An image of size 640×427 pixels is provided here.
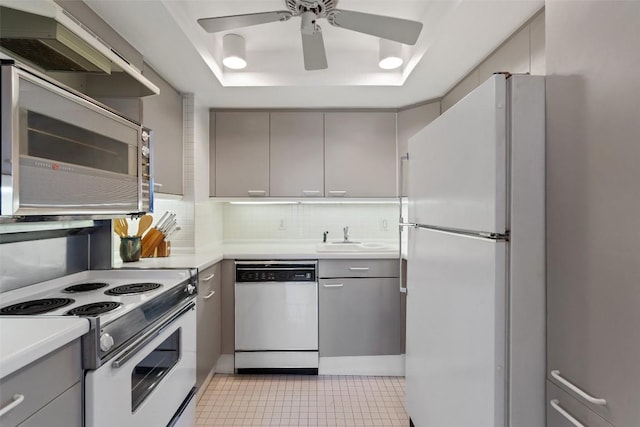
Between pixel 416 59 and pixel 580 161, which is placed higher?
pixel 416 59

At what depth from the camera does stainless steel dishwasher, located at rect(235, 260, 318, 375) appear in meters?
2.45

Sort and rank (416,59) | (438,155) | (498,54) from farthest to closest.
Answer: (416,59)
(498,54)
(438,155)

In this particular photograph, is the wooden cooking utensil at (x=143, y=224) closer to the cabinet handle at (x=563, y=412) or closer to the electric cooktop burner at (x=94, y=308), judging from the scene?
the electric cooktop burner at (x=94, y=308)

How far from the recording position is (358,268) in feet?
8.10

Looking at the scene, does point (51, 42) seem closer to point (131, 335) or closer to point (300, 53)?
point (131, 335)

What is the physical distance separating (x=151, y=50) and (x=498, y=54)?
1.96 meters

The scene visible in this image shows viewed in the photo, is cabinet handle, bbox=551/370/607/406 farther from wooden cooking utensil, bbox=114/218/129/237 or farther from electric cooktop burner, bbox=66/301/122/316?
wooden cooking utensil, bbox=114/218/129/237

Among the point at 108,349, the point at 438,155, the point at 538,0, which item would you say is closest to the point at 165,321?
the point at 108,349

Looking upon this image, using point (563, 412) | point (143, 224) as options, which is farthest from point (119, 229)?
point (563, 412)

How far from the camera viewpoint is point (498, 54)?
1.80 meters

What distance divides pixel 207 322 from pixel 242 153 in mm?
1432

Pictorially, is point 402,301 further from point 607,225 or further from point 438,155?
point 607,225

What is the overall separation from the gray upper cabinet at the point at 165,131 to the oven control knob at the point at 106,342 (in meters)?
1.28

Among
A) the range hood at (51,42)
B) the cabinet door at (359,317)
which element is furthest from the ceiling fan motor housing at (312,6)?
the cabinet door at (359,317)
